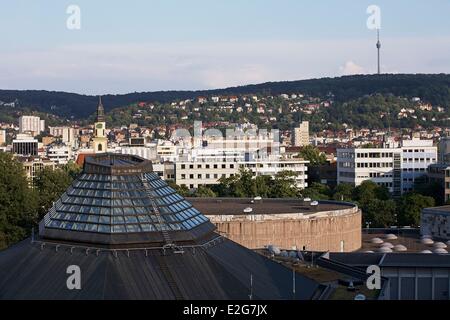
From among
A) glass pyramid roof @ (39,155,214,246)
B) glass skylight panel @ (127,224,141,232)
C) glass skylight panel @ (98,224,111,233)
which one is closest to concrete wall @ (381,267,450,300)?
glass pyramid roof @ (39,155,214,246)

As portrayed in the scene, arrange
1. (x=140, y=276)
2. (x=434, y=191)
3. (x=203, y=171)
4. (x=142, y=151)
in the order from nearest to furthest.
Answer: (x=140, y=276)
(x=434, y=191)
(x=203, y=171)
(x=142, y=151)

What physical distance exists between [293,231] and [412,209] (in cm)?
2762

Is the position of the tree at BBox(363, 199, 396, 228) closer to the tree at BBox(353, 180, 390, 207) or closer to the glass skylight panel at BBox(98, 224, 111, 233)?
the tree at BBox(353, 180, 390, 207)

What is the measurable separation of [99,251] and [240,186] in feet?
221

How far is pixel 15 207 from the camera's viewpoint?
269 ft

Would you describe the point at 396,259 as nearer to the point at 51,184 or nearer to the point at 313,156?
the point at 51,184

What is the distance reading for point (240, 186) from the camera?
355 feet

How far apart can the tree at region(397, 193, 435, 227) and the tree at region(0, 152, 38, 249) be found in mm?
33971

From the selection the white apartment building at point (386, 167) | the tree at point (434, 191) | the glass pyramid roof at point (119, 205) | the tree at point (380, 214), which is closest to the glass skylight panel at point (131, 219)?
the glass pyramid roof at point (119, 205)

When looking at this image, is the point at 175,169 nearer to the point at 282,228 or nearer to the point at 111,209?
the point at 282,228

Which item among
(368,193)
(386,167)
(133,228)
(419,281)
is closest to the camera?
(133,228)

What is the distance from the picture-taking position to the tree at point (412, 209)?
96438 millimetres

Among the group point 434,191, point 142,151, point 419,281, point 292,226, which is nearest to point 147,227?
point 419,281
